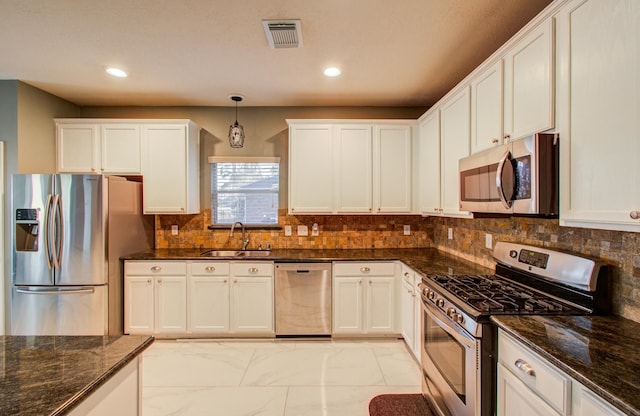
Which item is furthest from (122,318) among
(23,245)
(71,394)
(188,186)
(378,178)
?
(378,178)

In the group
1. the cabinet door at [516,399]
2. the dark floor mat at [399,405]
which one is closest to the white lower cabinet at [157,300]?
the dark floor mat at [399,405]

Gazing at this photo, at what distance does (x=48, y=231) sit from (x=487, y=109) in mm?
3872

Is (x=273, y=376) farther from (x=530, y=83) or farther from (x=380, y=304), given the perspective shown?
(x=530, y=83)

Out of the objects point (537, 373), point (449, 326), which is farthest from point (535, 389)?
point (449, 326)

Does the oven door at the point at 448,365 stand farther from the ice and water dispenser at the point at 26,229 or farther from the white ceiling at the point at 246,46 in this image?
the ice and water dispenser at the point at 26,229

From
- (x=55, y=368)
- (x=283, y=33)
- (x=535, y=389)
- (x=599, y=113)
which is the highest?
(x=283, y=33)

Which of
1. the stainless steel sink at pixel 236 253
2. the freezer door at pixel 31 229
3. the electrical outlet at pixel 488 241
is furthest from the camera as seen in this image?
the stainless steel sink at pixel 236 253

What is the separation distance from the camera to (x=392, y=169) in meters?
3.42

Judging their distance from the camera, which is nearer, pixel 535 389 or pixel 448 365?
pixel 535 389

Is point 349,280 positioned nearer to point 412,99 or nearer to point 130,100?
point 412,99

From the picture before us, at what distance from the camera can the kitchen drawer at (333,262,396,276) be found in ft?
10.1

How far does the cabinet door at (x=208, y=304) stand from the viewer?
313 cm

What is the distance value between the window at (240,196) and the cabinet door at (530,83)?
2.60 m

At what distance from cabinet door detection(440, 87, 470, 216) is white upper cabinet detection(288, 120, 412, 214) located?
66cm
